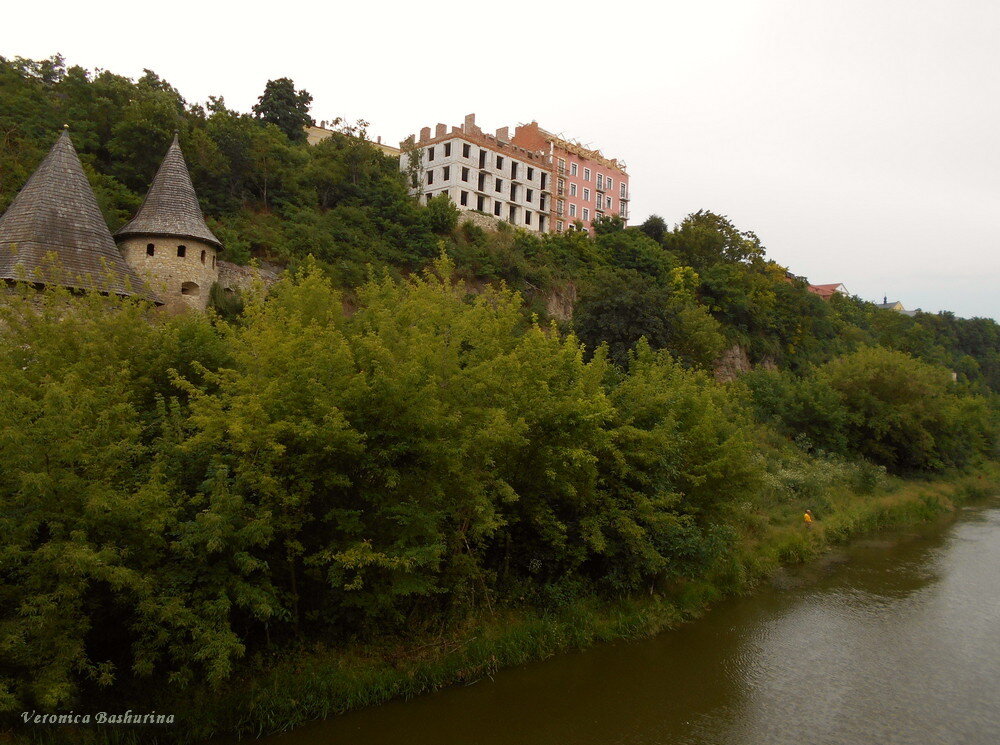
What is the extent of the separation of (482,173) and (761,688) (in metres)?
38.9

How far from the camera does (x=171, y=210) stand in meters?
21.0

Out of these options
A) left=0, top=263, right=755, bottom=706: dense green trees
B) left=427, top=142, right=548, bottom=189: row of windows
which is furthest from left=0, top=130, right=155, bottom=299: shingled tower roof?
left=427, top=142, right=548, bottom=189: row of windows

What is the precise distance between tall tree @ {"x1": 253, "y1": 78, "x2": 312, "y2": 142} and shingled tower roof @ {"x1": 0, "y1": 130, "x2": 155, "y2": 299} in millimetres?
21614

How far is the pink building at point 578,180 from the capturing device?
5122cm

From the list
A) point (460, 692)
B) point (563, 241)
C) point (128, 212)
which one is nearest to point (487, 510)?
point (460, 692)

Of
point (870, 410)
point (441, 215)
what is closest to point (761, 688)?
point (870, 410)

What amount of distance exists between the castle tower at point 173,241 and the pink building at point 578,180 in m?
32.1

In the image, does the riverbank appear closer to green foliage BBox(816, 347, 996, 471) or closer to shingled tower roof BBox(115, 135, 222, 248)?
green foliage BBox(816, 347, 996, 471)

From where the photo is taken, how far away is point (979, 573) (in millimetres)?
18500

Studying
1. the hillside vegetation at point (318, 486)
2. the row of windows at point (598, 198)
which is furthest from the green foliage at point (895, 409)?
the row of windows at point (598, 198)

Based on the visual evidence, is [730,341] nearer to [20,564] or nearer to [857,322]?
[857,322]

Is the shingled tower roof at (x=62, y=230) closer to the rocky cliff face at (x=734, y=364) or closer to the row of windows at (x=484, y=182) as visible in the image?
the row of windows at (x=484, y=182)

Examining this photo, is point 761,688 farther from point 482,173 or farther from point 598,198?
point 598,198

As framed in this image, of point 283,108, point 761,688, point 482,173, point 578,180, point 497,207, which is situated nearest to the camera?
point 761,688
